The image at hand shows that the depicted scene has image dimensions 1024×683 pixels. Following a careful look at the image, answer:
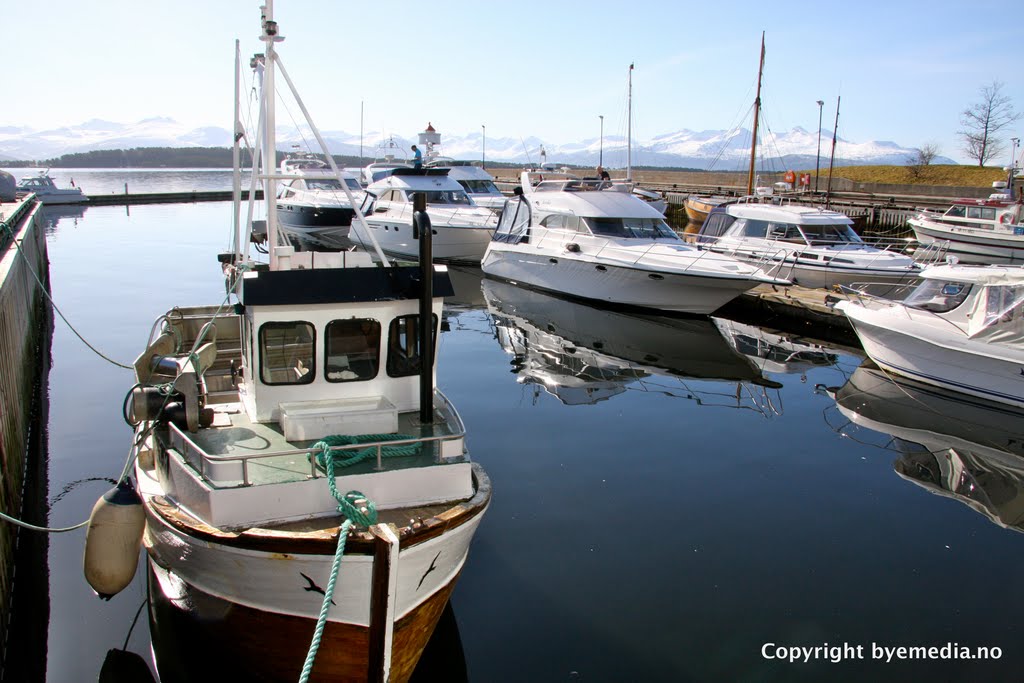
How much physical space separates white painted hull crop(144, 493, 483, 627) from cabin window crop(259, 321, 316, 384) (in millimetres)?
1712

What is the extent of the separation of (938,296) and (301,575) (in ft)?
49.1

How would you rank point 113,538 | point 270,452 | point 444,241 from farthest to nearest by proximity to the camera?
point 444,241
point 113,538
point 270,452

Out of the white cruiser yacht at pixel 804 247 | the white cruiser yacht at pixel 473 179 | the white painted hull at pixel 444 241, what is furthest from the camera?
the white cruiser yacht at pixel 473 179

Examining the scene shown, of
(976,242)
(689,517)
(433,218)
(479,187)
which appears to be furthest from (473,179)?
(689,517)

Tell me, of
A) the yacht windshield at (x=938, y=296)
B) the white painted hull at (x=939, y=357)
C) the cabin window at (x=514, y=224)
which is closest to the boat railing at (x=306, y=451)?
the white painted hull at (x=939, y=357)

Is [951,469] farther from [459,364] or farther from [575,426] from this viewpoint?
[459,364]

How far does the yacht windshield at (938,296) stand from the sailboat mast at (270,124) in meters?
13.7

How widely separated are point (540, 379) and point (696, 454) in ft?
Answer: 16.1

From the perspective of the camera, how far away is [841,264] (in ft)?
75.1

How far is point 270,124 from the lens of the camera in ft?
25.4

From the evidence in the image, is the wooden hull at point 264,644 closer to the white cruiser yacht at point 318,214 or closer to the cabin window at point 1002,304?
the cabin window at point 1002,304

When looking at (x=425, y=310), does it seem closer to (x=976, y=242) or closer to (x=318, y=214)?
(x=976, y=242)

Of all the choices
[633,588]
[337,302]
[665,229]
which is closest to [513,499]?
[633,588]

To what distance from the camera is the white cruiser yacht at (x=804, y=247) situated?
22391 millimetres
